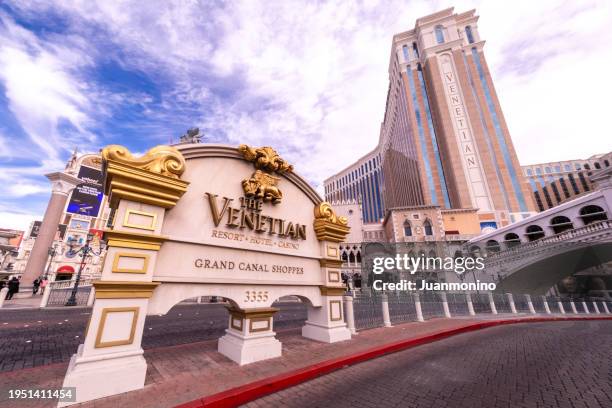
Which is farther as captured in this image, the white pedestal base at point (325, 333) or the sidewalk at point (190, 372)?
the white pedestal base at point (325, 333)


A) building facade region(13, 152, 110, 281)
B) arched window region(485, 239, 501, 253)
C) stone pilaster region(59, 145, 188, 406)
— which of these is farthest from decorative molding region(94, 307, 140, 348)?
arched window region(485, 239, 501, 253)

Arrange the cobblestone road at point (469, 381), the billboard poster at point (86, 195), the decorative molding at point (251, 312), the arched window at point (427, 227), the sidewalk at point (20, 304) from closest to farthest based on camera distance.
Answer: the cobblestone road at point (469, 381) < the decorative molding at point (251, 312) < the sidewalk at point (20, 304) < the billboard poster at point (86, 195) < the arched window at point (427, 227)

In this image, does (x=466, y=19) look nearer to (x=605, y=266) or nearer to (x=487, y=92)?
(x=487, y=92)

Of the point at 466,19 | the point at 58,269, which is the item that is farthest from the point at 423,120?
the point at 58,269

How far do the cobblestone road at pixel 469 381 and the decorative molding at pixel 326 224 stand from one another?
10.4 ft

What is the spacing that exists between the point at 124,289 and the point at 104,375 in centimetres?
112

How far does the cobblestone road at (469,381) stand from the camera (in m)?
3.44

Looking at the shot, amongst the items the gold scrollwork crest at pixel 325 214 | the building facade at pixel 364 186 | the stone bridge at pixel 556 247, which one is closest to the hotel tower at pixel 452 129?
the stone bridge at pixel 556 247

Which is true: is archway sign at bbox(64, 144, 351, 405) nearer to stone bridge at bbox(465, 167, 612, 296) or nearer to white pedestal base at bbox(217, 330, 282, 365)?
white pedestal base at bbox(217, 330, 282, 365)

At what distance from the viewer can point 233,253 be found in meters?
5.09

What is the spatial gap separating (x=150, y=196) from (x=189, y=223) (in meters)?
0.83

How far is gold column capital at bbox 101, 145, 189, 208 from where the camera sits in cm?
383

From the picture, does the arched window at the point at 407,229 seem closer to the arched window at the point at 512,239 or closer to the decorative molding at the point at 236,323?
the arched window at the point at 512,239

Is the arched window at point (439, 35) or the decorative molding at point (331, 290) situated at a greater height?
the arched window at point (439, 35)
